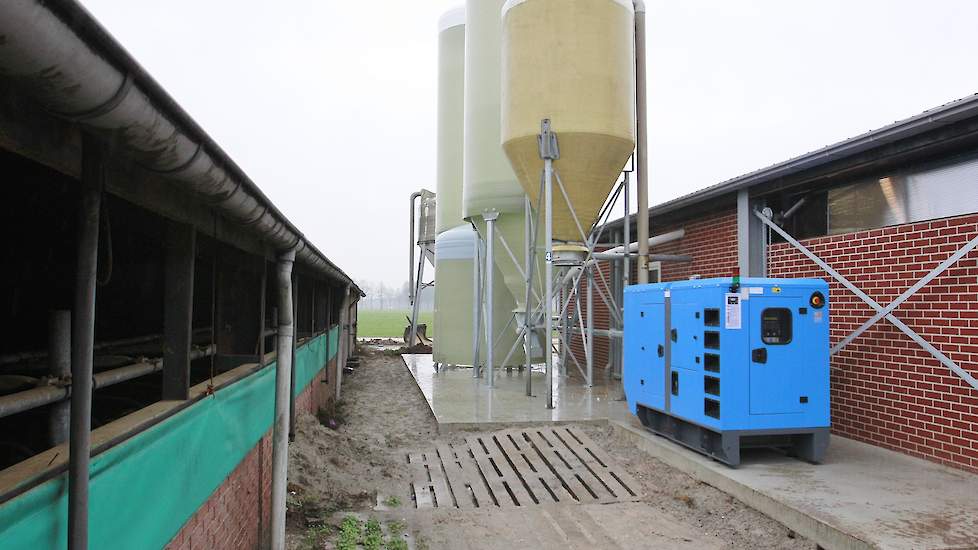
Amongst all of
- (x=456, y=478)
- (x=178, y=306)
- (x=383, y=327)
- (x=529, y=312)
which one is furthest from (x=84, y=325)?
(x=383, y=327)

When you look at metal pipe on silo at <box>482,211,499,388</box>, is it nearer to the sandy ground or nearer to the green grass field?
the sandy ground

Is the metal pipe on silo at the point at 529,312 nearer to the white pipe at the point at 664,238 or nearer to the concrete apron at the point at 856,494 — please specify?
the white pipe at the point at 664,238

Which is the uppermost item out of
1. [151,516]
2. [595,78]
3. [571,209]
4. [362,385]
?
[595,78]

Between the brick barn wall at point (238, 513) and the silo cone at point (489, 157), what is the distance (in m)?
7.71

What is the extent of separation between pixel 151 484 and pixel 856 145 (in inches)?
274

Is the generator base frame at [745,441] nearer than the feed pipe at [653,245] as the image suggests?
Yes

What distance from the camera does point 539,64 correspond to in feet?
32.6

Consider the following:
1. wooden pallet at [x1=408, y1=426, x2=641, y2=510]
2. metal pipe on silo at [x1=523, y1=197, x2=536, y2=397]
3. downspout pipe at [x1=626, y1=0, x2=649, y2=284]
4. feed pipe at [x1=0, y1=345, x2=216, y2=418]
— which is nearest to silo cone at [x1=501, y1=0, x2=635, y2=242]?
downspout pipe at [x1=626, y1=0, x2=649, y2=284]

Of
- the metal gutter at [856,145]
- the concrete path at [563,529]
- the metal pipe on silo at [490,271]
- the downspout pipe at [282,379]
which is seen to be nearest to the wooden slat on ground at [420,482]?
the concrete path at [563,529]

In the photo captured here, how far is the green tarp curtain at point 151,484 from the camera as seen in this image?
1785mm

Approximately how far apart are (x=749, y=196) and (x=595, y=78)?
2847 millimetres

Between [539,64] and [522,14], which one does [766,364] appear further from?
[522,14]

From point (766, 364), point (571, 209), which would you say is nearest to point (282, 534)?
point (766, 364)

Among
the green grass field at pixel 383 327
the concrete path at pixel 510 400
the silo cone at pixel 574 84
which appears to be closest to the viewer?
the concrete path at pixel 510 400
